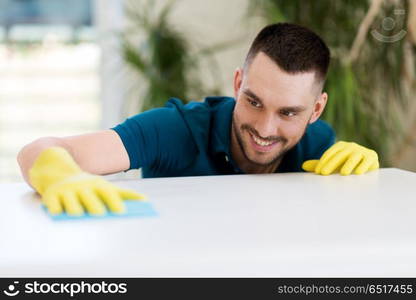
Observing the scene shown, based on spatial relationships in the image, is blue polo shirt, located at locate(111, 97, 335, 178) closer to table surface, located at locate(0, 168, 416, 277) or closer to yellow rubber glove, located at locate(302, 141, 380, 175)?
yellow rubber glove, located at locate(302, 141, 380, 175)

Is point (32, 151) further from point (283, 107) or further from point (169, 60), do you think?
point (169, 60)

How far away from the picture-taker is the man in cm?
143

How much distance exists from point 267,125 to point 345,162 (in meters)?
0.19

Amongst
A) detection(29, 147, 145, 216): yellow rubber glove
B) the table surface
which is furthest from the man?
the table surface

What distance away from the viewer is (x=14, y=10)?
12.5 ft

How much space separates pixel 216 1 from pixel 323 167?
2306 millimetres

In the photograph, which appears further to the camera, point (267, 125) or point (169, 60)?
point (169, 60)

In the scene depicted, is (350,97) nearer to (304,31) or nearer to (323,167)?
(304,31)

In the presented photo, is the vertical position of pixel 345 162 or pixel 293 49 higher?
pixel 293 49

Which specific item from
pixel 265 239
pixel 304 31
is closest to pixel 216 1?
pixel 304 31

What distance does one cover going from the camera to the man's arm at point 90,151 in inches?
50.1

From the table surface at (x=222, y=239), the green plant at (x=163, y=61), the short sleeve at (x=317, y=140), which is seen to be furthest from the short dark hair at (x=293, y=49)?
the green plant at (x=163, y=61)

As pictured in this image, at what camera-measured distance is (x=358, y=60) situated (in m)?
3.15

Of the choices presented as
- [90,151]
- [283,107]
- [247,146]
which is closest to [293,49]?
[283,107]
